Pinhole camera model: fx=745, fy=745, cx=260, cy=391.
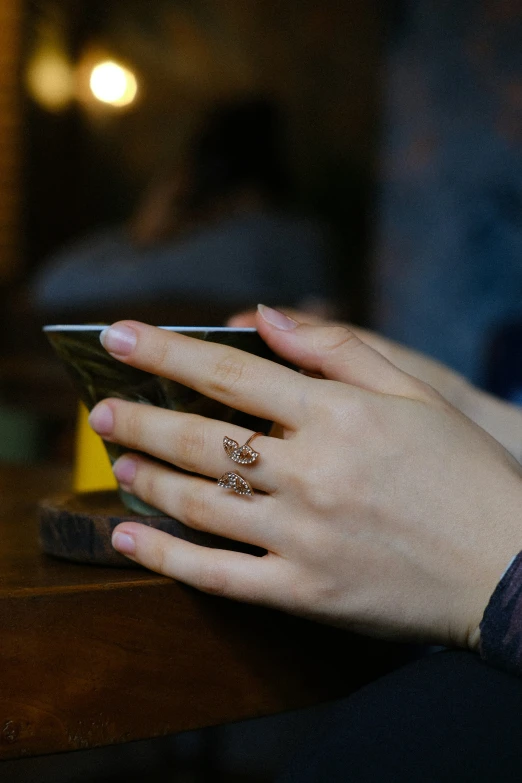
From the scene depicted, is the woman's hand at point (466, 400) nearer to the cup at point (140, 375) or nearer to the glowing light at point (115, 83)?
the cup at point (140, 375)

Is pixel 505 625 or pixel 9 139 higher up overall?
pixel 9 139

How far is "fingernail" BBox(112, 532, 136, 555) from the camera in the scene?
1.41 feet

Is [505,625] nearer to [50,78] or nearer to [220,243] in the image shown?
[220,243]

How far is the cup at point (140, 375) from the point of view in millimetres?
435

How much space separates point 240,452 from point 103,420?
3.6 inches

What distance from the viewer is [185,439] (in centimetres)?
42

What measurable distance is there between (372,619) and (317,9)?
3481mm

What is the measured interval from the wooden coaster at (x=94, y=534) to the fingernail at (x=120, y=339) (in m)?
0.10

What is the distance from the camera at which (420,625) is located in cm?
40

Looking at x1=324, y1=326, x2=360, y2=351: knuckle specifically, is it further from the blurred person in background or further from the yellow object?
the blurred person in background

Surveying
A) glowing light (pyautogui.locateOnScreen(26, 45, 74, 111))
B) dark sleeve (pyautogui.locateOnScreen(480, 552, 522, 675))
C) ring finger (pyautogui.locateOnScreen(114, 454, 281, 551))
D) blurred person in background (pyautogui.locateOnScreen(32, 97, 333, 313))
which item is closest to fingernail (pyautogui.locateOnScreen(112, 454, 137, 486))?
ring finger (pyautogui.locateOnScreen(114, 454, 281, 551))

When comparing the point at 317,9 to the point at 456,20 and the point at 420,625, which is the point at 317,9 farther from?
the point at 420,625

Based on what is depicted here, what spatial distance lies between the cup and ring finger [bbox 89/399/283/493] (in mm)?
13

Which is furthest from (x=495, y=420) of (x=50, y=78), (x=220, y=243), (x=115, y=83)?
(x=115, y=83)
